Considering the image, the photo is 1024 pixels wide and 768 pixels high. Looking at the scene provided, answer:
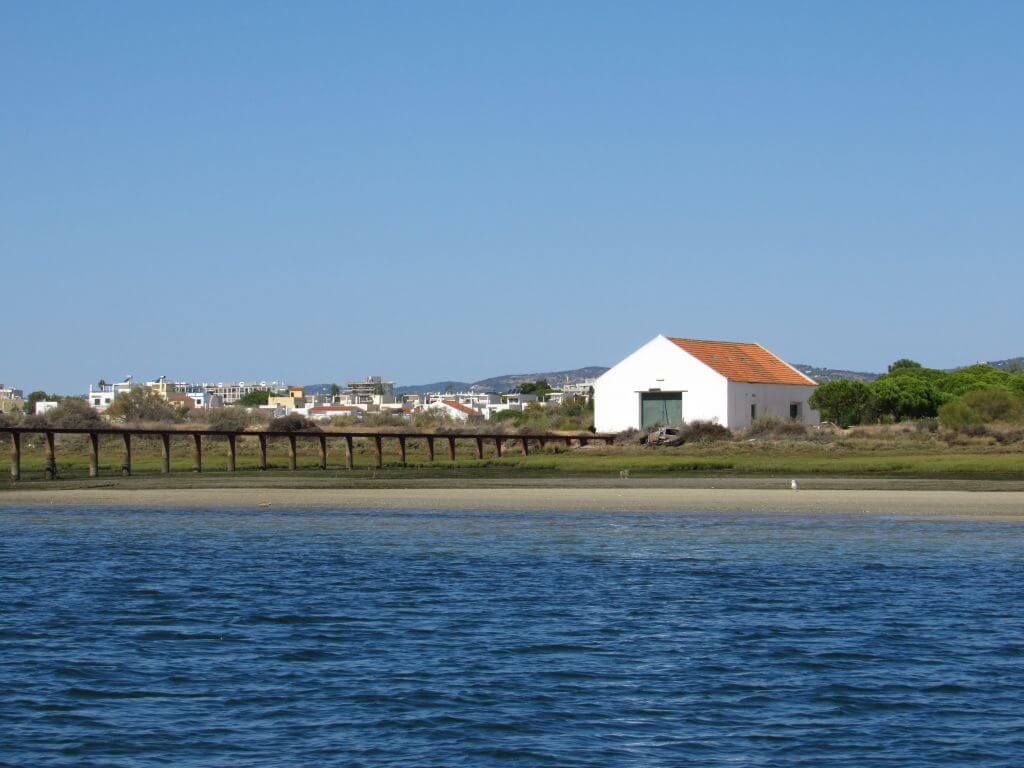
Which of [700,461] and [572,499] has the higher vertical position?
[700,461]

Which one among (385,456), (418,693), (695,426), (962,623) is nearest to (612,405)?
(695,426)

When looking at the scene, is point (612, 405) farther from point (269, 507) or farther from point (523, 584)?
point (523, 584)

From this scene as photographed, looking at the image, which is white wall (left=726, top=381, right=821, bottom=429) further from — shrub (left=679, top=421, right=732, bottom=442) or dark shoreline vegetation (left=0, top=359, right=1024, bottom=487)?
shrub (left=679, top=421, right=732, bottom=442)

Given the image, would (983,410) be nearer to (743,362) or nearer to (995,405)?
(995,405)

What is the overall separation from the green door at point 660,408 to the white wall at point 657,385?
230mm

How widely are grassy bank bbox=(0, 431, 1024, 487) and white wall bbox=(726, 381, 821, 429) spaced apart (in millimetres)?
5780

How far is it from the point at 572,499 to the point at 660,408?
84.9 ft

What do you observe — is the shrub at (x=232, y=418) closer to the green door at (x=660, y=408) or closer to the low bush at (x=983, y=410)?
the green door at (x=660, y=408)

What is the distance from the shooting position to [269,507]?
36500 millimetres

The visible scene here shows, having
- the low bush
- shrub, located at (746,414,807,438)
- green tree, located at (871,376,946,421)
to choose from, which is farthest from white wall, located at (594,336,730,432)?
green tree, located at (871,376,946,421)

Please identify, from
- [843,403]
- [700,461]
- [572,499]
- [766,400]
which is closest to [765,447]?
[700,461]

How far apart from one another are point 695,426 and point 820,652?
41334 millimetres

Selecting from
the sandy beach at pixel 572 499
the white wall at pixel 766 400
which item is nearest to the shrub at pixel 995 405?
the white wall at pixel 766 400

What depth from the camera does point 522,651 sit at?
16.5 metres
